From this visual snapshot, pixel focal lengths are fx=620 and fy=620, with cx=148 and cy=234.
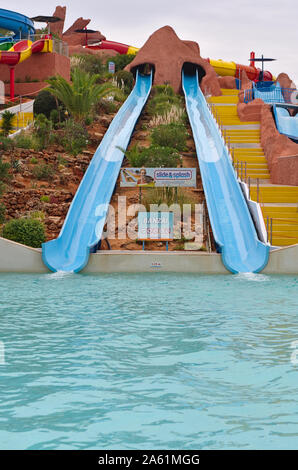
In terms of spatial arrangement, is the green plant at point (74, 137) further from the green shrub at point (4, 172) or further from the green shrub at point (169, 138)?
the green shrub at point (4, 172)

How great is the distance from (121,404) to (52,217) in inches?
455

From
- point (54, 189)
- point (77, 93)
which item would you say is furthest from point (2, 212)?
point (77, 93)

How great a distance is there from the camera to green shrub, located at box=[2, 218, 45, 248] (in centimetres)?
1437

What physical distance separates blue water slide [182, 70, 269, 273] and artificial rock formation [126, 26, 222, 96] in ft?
35.3

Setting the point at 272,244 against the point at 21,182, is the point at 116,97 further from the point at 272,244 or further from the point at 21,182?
the point at 272,244

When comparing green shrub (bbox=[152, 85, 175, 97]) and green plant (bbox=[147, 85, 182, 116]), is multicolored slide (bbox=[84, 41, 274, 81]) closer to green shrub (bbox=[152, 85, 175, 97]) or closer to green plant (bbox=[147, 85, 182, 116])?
green shrub (bbox=[152, 85, 175, 97])

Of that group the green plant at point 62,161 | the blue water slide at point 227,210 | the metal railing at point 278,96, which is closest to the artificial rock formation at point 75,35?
the metal railing at point 278,96

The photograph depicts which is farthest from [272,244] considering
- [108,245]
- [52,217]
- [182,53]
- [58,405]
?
[182,53]

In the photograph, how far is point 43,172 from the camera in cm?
1888

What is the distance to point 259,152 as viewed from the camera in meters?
22.7

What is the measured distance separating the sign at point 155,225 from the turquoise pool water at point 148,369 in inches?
176

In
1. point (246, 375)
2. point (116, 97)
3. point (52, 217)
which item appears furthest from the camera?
point (116, 97)

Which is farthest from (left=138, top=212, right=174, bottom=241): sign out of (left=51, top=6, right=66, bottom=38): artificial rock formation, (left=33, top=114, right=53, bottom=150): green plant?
(left=51, top=6, right=66, bottom=38): artificial rock formation

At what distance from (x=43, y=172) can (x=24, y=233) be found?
4862 millimetres
